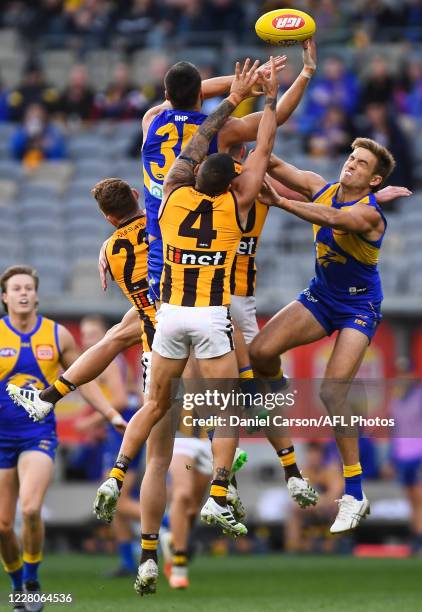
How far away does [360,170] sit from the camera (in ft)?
35.3

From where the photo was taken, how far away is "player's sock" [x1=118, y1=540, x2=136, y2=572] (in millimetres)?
15203

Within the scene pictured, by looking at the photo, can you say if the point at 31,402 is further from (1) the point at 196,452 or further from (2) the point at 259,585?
(2) the point at 259,585

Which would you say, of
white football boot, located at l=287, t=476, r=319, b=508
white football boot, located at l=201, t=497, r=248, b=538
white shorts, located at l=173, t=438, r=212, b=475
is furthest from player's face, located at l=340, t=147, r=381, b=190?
white shorts, located at l=173, t=438, r=212, b=475

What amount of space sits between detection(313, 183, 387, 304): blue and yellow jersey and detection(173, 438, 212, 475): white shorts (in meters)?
3.75

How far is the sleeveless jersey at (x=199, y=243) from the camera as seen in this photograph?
392 inches

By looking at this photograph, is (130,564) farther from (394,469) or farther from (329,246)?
(329,246)

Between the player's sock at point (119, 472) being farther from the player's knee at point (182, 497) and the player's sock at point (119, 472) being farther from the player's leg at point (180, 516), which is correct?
the player's knee at point (182, 497)

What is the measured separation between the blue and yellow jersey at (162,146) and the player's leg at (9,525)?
8.79ft

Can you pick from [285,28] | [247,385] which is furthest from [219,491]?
[285,28]

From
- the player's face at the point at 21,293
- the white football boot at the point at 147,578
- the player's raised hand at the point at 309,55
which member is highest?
the player's raised hand at the point at 309,55

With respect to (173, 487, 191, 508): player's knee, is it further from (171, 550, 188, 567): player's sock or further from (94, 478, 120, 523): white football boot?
(94, 478, 120, 523): white football boot

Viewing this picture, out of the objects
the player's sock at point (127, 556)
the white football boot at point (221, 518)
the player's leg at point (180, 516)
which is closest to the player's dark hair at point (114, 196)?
the white football boot at point (221, 518)

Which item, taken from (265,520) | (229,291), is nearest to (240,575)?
(265,520)

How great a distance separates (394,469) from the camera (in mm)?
18422
